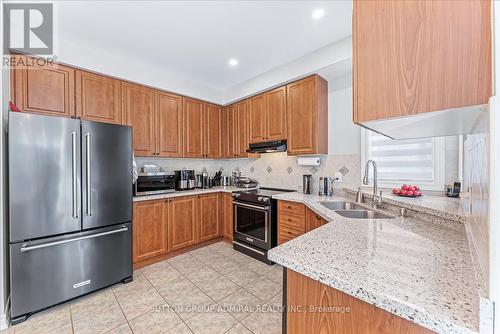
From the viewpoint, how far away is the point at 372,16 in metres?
0.76

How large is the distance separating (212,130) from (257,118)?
93cm

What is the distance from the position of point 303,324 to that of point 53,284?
2185 millimetres

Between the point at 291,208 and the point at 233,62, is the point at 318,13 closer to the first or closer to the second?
the point at 233,62

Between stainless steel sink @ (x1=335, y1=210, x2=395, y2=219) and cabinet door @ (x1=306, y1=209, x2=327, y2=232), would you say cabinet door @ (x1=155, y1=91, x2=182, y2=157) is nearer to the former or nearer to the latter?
cabinet door @ (x1=306, y1=209, x2=327, y2=232)

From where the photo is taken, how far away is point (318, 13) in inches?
74.8

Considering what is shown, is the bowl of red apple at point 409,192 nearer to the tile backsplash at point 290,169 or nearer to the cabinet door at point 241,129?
the tile backsplash at point 290,169

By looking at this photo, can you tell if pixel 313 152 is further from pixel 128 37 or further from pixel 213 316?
pixel 128 37

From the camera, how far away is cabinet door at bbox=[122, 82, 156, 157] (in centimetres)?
281

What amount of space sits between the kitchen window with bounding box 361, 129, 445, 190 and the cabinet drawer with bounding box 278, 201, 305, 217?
91cm

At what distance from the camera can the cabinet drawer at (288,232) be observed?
2.51 metres

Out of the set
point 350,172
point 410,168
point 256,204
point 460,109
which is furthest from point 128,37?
point 410,168

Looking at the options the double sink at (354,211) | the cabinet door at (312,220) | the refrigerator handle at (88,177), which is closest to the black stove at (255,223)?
the cabinet door at (312,220)

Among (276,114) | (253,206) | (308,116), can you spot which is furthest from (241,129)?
(253,206)

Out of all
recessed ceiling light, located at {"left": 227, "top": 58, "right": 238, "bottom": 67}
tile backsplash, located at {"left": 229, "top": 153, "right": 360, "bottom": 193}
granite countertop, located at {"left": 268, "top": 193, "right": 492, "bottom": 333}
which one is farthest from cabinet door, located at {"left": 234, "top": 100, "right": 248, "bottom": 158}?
granite countertop, located at {"left": 268, "top": 193, "right": 492, "bottom": 333}
